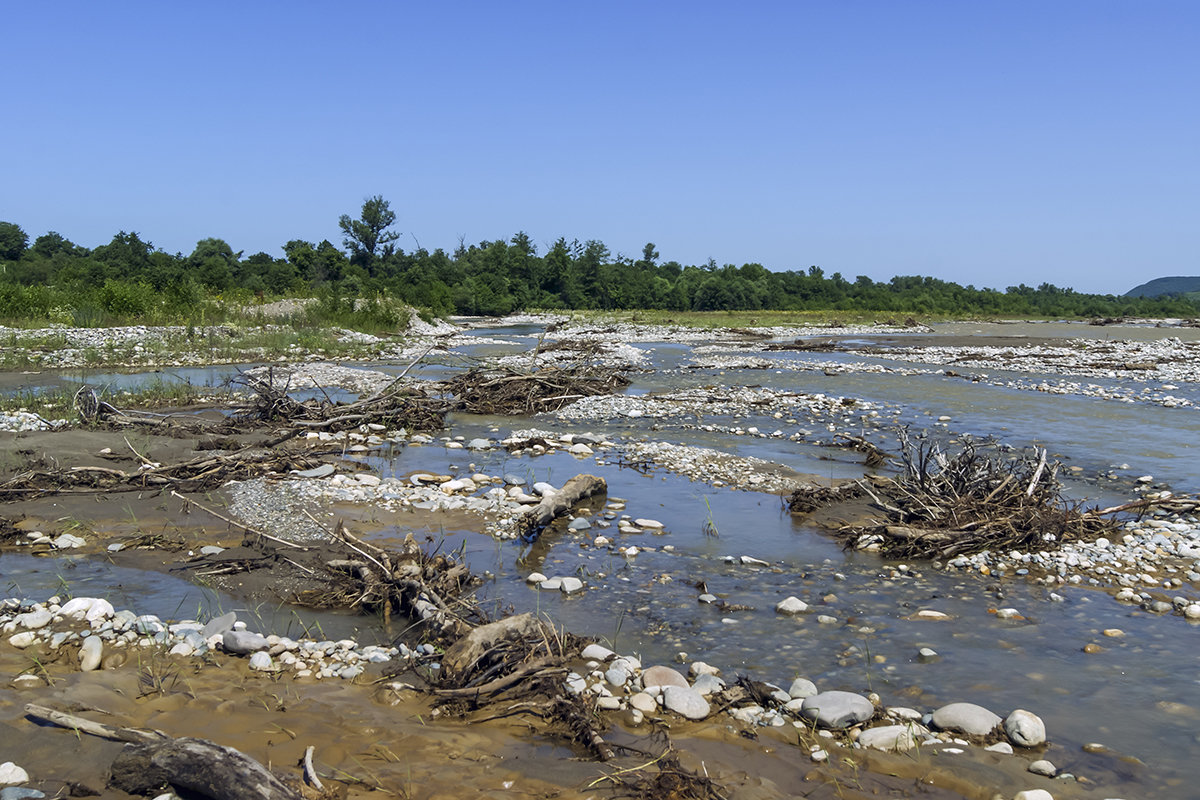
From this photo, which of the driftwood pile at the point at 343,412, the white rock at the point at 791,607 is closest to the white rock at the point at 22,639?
the white rock at the point at 791,607

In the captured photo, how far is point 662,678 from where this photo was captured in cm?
479

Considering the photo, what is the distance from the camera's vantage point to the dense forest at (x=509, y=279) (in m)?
62.9

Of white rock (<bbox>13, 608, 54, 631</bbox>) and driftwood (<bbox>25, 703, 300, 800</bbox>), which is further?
white rock (<bbox>13, 608, 54, 631</bbox>)

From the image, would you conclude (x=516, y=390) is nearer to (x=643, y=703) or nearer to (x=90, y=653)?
(x=90, y=653)

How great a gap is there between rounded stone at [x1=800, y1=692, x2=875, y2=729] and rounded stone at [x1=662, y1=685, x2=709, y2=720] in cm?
58

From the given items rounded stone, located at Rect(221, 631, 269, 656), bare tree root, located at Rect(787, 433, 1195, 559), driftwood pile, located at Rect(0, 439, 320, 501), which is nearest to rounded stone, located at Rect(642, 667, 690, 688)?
rounded stone, located at Rect(221, 631, 269, 656)

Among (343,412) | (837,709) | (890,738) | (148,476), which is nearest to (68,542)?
(148,476)

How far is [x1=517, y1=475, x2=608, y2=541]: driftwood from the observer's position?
7938 millimetres

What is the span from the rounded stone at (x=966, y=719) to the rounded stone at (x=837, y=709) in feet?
1.23

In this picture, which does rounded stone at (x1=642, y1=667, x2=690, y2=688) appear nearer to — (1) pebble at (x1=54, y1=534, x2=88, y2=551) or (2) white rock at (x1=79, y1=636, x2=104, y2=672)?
(2) white rock at (x1=79, y1=636, x2=104, y2=672)

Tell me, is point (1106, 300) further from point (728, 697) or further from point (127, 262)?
point (728, 697)

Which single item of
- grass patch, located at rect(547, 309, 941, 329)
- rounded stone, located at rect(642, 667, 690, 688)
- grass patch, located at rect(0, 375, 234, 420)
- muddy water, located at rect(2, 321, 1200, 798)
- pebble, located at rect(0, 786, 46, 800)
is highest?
grass patch, located at rect(547, 309, 941, 329)

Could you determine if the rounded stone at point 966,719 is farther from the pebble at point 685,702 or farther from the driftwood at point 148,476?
the driftwood at point 148,476

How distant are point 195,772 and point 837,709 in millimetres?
3239
